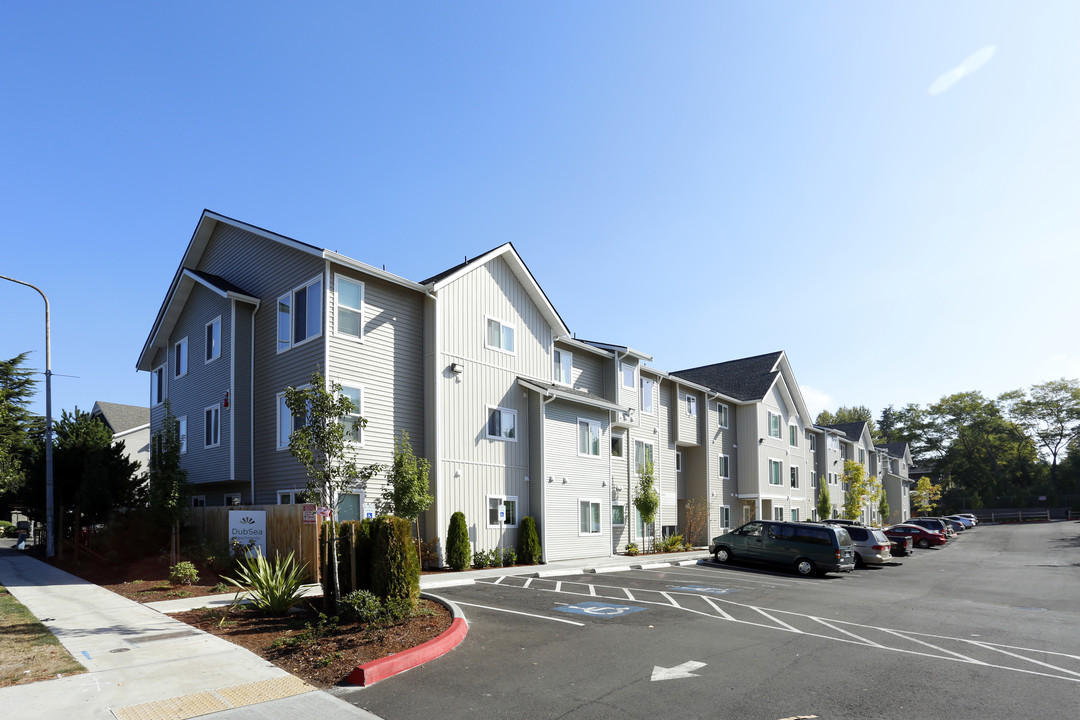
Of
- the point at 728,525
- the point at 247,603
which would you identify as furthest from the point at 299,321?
the point at 728,525

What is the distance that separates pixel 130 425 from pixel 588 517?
3612 centimetres

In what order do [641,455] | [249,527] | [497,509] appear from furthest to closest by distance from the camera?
[641,455] → [497,509] → [249,527]

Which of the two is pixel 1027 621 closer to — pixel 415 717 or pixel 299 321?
pixel 415 717

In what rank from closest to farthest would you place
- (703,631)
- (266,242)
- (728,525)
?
(703,631), (266,242), (728,525)

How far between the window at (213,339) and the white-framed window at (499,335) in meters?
8.86

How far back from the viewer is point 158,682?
861cm

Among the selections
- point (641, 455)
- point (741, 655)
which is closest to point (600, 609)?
point (741, 655)

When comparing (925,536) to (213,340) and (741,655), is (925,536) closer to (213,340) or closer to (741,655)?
(741,655)

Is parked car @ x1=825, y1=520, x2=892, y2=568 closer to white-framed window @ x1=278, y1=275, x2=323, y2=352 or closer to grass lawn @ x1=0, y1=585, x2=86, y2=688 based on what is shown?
white-framed window @ x1=278, y1=275, x2=323, y2=352

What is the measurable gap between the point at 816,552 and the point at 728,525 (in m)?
17.1

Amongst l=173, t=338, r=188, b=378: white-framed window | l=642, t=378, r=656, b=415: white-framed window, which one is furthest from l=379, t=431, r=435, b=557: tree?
l=642, t=378, r=656, b=415: white-framed window

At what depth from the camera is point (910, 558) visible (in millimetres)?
34781

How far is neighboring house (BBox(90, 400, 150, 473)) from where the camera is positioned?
44656 mm

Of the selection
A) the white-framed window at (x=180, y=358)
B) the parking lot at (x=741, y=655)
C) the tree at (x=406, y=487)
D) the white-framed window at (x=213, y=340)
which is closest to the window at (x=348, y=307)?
the tree at (x=406, y=487)
